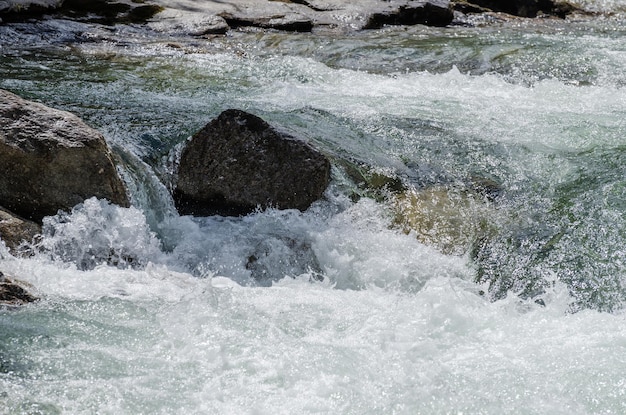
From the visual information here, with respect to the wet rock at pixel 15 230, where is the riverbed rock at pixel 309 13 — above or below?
above

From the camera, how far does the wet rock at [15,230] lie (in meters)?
4.99

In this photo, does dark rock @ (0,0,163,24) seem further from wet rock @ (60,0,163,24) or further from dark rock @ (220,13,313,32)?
dark rock @ (220,13,313,32)

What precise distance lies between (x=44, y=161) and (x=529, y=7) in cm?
1188

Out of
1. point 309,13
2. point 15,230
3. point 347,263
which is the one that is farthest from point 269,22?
point 15,230

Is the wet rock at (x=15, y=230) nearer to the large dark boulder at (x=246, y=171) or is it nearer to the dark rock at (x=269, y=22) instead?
the large dark boulder at (x=246, y=171)

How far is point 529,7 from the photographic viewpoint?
49.1 feet

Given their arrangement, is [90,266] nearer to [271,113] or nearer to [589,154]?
[271,113]

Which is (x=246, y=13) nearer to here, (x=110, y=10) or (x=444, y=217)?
(x=110, y=10)

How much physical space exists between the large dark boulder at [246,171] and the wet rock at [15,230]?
1174mm

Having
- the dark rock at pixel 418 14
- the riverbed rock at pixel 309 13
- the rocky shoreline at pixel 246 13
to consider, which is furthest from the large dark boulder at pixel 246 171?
the dark rock at pixel 418 14

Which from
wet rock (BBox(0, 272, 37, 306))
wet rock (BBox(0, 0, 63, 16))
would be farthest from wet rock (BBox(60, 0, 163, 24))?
wet rock (BBox(0, 272, 37, 306))

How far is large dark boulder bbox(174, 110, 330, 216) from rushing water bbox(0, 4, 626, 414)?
0.57ft

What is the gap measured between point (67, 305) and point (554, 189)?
373 cm

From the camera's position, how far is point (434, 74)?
981 cm
